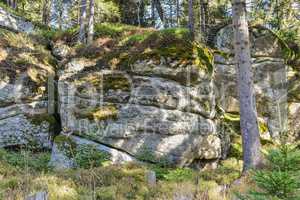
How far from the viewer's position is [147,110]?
10.2 meters

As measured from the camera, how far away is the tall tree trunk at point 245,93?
769 centimetres

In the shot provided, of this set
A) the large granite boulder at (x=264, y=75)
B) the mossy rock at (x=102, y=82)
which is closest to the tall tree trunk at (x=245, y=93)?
the mossy rock at (x=102, y=82)

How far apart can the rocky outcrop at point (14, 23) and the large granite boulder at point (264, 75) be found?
31.9ft

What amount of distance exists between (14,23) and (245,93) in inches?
485

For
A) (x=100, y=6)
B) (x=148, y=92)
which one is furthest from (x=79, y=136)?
(x=100, y=6)

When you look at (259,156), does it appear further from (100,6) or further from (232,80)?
(100,6)

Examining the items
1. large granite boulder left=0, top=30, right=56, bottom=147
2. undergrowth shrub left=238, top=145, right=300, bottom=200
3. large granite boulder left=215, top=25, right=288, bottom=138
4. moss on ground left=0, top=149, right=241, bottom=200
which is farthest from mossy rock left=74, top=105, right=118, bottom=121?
Answer: undergrowth shrub left=238, top=145, right=300, bottom=200

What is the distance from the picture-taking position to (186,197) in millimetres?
5203

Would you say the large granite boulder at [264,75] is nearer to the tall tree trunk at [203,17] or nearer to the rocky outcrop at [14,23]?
the tall tree trunk at [203,17]

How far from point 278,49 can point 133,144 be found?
8.64 metres

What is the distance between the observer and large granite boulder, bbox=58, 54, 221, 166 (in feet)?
32.8

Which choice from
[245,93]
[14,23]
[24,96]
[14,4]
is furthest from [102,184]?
[14,4]

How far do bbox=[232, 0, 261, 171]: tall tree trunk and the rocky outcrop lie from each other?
11.3 metres

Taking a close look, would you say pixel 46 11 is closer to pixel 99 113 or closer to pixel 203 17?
pixel 203 17
